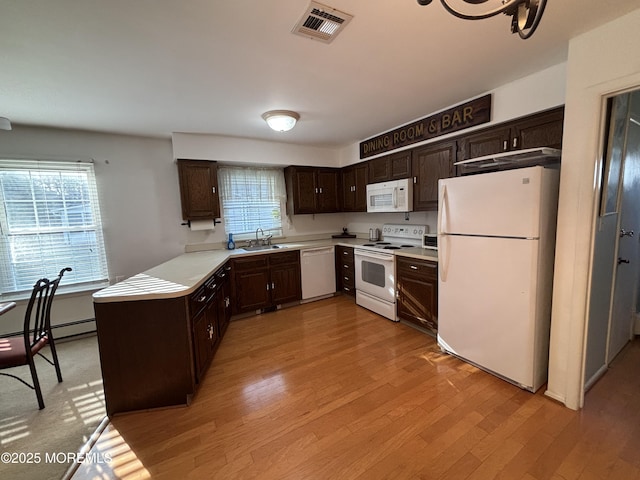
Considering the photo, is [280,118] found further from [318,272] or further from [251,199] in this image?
[318,272]

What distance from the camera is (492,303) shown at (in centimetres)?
206

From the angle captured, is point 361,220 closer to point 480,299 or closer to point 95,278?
point 480,299

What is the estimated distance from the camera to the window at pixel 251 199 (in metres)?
3.93

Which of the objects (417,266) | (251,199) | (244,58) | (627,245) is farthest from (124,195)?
(627,245)

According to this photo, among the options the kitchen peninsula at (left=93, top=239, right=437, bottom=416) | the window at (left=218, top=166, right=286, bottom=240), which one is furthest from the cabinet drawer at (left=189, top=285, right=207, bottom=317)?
the window at (left=218, top=166, right=286, bottom=240)

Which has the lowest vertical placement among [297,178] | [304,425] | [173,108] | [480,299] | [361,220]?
[304,425]

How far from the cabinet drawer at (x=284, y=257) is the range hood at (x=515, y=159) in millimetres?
2328

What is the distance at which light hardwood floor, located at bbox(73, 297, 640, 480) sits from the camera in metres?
1.42

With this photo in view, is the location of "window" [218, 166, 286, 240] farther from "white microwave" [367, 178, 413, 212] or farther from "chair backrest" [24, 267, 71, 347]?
"chair backrest" [24, 267, 71, 347]

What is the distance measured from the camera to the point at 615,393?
1896 millimetres

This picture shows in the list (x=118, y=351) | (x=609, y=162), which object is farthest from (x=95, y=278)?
(x=609, y=162)

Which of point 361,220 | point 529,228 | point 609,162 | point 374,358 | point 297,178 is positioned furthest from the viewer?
point 361,220

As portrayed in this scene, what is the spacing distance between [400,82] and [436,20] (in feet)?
2.32

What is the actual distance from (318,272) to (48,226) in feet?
10.8
